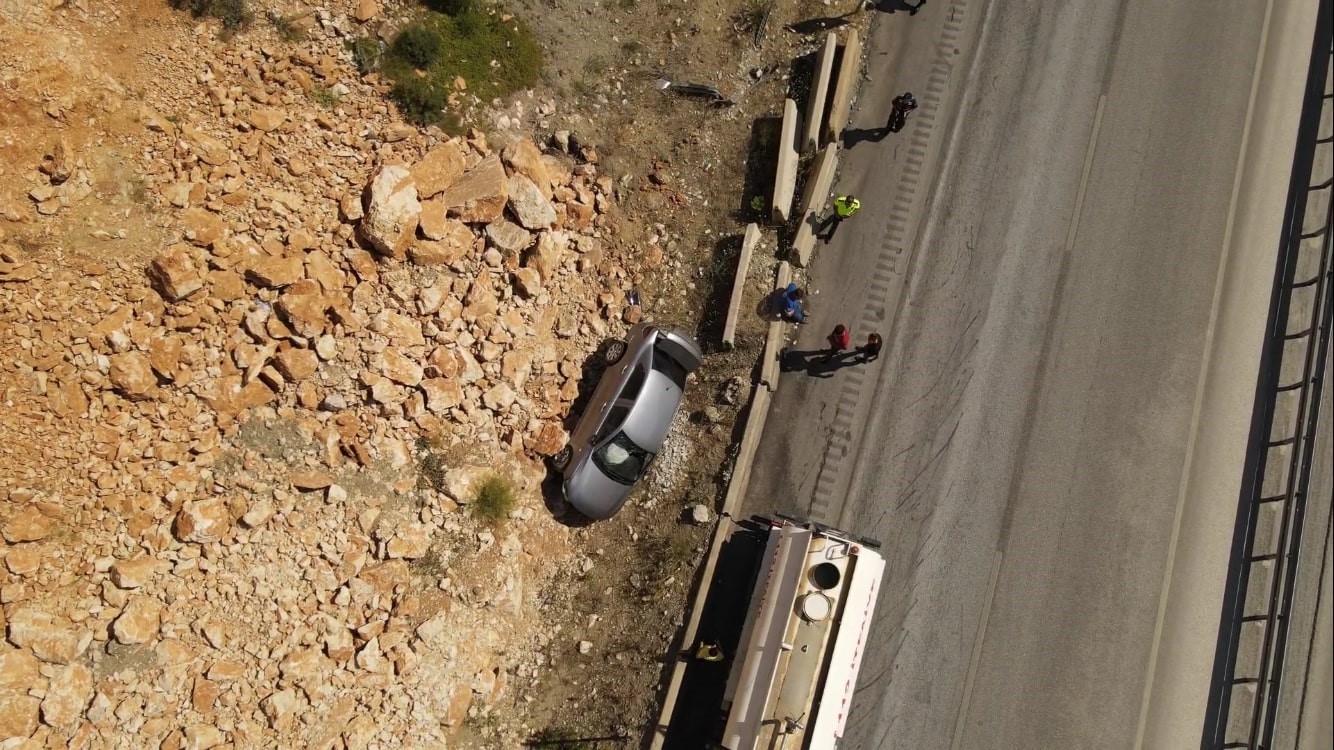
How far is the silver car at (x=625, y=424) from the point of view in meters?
12.5

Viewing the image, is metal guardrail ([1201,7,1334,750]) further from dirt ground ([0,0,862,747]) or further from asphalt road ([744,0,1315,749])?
dirt ground ([0,0,862,747])

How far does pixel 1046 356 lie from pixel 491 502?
36.3 ft

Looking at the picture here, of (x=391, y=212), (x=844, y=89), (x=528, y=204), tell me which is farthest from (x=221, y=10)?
(x=844, y=89)

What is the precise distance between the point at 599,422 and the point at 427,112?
662cm

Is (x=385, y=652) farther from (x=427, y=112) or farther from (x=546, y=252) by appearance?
(x=427, y=112)

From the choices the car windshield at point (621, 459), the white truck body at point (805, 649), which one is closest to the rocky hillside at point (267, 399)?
the car windshield at point (621, 459)

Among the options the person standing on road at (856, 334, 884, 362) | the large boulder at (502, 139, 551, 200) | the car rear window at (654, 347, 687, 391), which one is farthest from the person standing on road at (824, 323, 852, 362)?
the large boulder at (502, 139, 551, 200)

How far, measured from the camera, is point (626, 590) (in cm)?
1292

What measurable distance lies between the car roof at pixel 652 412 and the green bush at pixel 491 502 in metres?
2.47

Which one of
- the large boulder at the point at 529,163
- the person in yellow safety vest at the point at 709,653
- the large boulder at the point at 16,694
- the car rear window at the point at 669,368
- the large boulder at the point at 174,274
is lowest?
the large boulder at the point at 16,694

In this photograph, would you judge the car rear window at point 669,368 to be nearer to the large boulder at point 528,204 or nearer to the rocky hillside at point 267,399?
the rocky hillside at point 267,399

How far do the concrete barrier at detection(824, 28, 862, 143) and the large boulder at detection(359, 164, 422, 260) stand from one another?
28.1 feet

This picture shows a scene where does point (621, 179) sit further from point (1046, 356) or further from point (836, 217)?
point (1046, 356)

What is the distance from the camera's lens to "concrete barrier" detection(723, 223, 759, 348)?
13.7 meters
